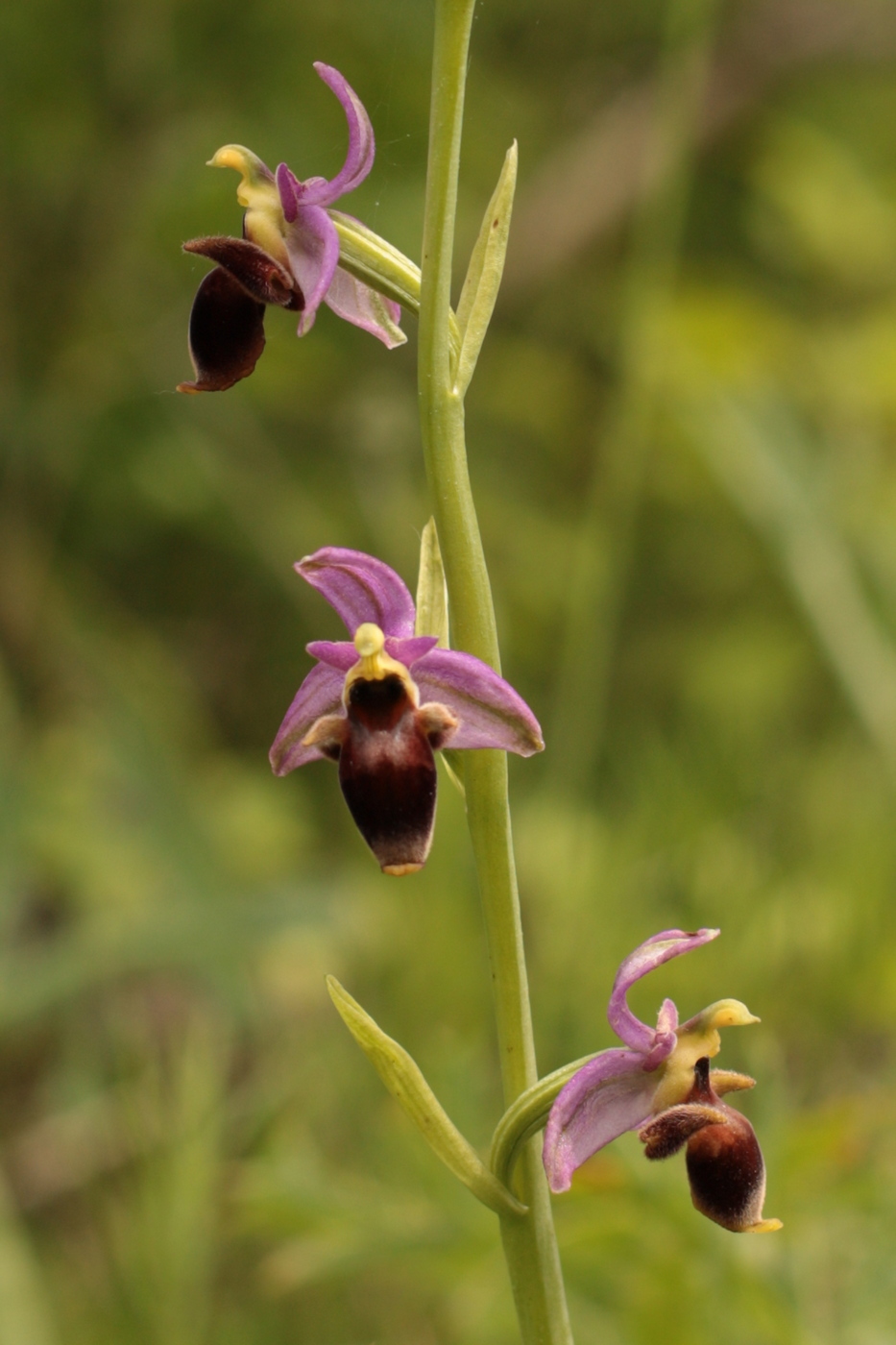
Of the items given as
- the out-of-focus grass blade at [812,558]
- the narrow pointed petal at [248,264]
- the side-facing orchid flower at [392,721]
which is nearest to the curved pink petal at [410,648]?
the side-facing orchid flower at [392,721]

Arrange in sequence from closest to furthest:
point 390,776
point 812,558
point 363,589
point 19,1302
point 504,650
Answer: point 390,776
point 363,589
point 19,1302
point 812,558
point 504,650

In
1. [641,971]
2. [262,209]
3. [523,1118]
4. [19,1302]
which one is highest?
[262,209]

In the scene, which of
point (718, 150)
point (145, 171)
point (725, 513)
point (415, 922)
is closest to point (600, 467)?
point (725, 513)

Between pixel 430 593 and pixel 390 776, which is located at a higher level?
pixel 430 593

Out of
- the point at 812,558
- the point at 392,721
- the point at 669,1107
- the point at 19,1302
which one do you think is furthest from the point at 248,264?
the point at 812,558

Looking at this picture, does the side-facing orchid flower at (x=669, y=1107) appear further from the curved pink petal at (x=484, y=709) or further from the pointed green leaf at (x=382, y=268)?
the pointed green leaf at (x=382, y=268)

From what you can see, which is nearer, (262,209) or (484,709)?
(484,709)

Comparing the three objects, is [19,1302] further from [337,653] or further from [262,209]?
[262,209]
